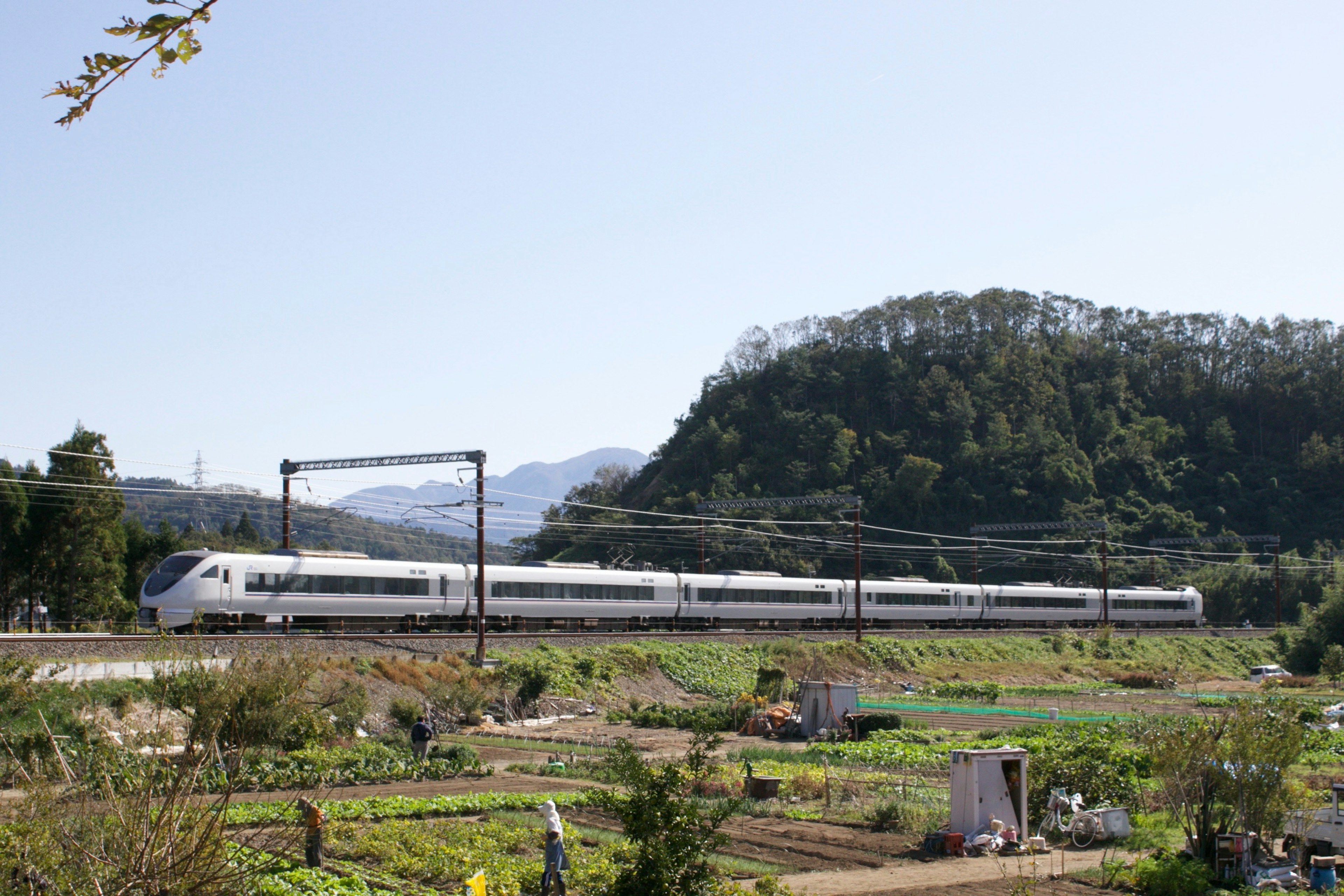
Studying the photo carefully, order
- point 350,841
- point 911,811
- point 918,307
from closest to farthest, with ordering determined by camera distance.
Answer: point 350,841 → point 911,811 → point 918,307

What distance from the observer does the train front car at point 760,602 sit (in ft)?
158

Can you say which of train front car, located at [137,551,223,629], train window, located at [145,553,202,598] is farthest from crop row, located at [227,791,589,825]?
train window, located at [145,553,202,598]

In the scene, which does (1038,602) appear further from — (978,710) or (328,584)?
(328,584)

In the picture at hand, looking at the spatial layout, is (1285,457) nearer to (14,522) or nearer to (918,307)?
(918,307)

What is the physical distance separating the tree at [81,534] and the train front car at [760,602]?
83.0 feet

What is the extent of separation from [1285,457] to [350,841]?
11773 cm

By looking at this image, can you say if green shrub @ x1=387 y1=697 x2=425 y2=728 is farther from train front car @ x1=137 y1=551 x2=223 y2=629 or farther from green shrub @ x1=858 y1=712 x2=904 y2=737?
green shrub @ x1=858 y1=712 x2=904 y2=737

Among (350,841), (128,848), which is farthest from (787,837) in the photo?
(128,848)

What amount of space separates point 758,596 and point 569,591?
11319mm

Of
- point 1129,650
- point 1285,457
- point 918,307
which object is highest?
point 918,307

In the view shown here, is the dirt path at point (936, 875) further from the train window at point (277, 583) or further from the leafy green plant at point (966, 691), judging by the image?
the leafy green plant at point (966, 691)

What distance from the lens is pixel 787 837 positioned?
15156 millimetres

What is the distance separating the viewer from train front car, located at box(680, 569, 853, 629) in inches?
1891

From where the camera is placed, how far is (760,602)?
1970 inches
